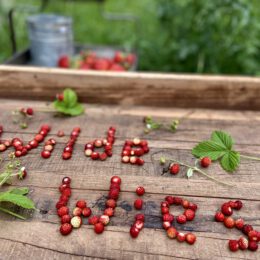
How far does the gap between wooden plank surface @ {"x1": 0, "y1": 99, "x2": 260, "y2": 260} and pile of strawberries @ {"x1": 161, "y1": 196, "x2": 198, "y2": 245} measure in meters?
0.02

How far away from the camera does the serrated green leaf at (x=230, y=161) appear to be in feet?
5.03

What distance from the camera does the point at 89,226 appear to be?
125 centimetres

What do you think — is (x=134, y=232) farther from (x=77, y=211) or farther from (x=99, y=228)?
(x=77, y=211)

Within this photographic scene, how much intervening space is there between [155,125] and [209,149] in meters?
0.38

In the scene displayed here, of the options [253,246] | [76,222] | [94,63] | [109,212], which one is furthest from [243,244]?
[94,63]

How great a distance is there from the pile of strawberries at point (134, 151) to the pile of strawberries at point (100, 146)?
0.24ft

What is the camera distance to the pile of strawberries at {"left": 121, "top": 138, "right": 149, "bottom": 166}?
1.57 metres

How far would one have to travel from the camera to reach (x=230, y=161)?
1.55 metres

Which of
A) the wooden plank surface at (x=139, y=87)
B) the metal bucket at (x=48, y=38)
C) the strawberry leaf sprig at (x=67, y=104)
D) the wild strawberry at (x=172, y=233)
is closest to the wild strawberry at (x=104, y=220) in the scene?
the wild strawberry at (x=172, y=233)

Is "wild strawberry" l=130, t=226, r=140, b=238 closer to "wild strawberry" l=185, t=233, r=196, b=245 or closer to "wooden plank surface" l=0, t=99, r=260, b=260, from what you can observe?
"wooden plank surface" l=0, t=99, r=260, b=260

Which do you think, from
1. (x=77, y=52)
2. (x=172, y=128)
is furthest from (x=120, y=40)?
(x=172, y=128)

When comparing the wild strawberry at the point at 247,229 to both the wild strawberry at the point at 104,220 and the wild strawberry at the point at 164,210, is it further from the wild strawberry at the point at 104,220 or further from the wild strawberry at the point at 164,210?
the wild strawberry at the point at 104,220

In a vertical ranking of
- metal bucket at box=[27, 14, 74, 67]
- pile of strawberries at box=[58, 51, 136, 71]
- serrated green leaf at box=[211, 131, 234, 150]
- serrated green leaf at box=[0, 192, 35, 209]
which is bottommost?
pile of strawberries at box=[58, 51, 136, 71]

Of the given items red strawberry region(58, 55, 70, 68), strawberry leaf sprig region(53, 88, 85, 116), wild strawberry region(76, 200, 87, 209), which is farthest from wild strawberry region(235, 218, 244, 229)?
red strawberry region(58, 55, 70, 68)
